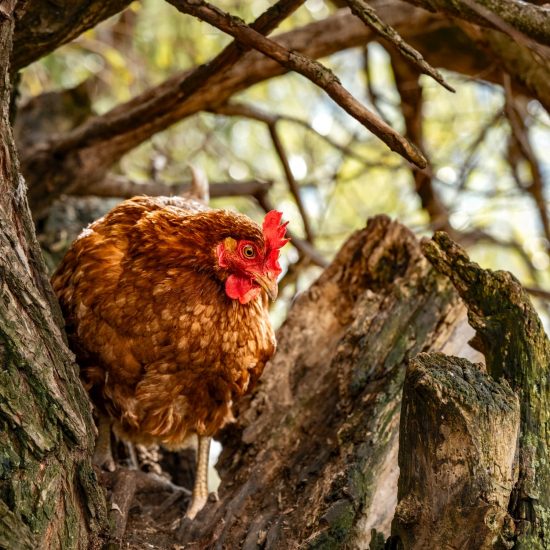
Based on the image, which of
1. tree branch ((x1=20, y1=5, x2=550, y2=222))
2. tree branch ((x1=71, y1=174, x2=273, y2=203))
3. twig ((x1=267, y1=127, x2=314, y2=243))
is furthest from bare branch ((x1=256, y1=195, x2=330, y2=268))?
tree branch ((x1=20, y1=5, x2=550, y2=222))

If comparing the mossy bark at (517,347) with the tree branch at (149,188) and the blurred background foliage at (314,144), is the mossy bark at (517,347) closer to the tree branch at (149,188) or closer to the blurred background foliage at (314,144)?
the tree branch at (149,188)

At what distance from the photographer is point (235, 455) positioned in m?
3.06

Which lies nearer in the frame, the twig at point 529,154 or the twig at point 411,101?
the twig at point 529,154

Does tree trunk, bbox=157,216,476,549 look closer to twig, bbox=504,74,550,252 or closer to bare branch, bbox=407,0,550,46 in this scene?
twig, bbox=504,74,550,252

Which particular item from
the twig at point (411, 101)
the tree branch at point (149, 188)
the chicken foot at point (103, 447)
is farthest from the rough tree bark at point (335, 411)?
the twig at point (411, 101)

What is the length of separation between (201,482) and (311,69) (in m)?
1.70

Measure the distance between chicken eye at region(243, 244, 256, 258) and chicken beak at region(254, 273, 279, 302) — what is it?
7 centimetres

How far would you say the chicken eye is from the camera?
2725 millimetres

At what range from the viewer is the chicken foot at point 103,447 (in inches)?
119

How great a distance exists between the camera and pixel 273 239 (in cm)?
278

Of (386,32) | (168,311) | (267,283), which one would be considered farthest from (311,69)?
(168,311)

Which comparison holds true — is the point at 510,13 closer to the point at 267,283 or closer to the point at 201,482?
the point at 267,283

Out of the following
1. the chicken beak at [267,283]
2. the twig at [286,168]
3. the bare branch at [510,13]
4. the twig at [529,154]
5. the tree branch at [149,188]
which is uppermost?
the twig at [529,154]

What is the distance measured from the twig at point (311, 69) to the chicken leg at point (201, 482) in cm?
151
